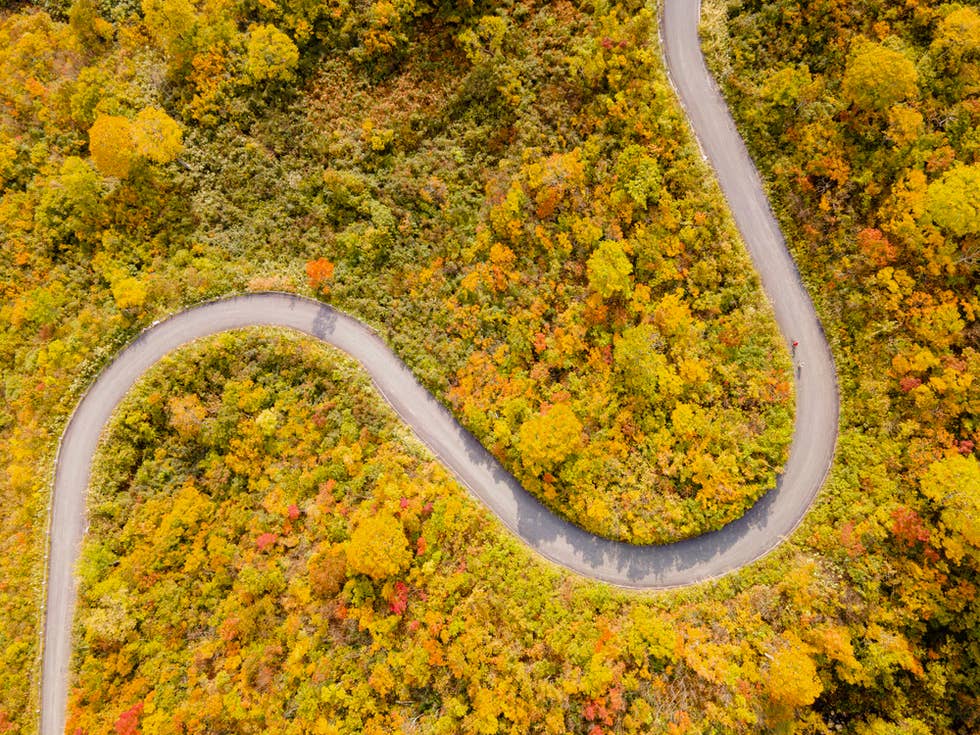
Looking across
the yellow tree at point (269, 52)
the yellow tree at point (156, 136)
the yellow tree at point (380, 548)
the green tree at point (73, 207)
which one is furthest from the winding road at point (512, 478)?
the yellow tree at point (269, 52)

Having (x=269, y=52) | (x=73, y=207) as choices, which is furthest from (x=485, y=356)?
(x=73, y=207)

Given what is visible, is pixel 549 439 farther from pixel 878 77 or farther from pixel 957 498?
pixel 878 77

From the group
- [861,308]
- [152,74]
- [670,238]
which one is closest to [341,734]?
[670,238]

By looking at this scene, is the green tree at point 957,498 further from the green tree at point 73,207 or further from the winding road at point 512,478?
the green tree at point 73,207

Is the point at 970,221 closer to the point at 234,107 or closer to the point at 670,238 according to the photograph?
the point at 670,238

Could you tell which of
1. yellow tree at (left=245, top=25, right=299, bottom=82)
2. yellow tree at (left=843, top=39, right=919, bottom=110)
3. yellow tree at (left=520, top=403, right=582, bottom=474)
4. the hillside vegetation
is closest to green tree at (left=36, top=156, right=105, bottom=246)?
the hillside vegetation

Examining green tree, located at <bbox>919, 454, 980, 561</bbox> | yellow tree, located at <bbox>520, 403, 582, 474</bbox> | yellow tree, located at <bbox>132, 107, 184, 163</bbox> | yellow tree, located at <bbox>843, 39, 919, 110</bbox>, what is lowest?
green tree, located at <bbox>919, 454, 980, 561</bbox>

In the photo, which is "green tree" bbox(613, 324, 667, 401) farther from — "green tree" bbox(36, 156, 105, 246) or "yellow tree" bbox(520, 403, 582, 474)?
"green tree" bbox(36, 156, 105, 246)

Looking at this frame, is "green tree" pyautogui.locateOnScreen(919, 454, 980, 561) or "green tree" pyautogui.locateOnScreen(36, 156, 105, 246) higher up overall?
"green tree" pyautogui.locateOnScreen(36, 156, 105, 246)
